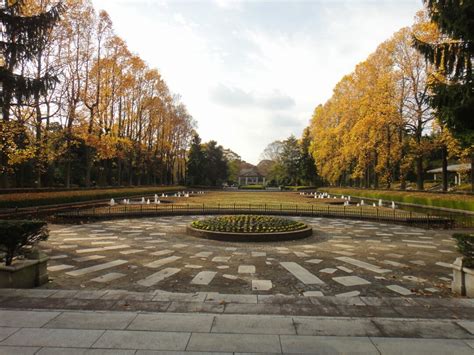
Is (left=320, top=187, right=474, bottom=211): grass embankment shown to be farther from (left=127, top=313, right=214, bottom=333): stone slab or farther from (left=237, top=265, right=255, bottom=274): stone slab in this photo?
(left=127, top=313, right=214, bottom=333): stone slab

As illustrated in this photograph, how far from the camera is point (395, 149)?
29.4 m

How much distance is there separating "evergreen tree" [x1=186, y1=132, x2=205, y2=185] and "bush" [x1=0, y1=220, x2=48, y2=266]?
6177 cm

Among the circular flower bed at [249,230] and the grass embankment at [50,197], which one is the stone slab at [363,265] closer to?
the circular flower bed at [249,230]

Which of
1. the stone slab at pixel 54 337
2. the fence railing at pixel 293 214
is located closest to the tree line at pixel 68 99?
the fence railing at pixel 293 214

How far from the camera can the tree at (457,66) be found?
31.2 ft

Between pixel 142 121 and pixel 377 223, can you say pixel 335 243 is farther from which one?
pixel 142 121

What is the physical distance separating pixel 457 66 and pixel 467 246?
29.5ft

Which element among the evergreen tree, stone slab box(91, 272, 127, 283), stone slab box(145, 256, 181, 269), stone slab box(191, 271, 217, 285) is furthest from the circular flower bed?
the evergreen tree

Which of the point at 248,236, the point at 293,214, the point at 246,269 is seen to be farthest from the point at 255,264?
the point at 293,214

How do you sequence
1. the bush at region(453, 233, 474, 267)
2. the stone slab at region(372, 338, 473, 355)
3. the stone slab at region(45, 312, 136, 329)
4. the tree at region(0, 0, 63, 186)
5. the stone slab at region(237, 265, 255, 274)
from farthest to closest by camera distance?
the tree at region(0, 0, 63, 186) < the stone slab at region(237, 265, 255, 274) < the bush at region(453, 233, 474, 267) < the stone slab at region(45, 312, 136, 329) < the stone slab at region(372, 338, 473, 355)

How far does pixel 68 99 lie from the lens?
24844mm

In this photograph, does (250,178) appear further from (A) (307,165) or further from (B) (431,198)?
(B) (431,198)

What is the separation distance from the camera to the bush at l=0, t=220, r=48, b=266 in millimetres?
5629

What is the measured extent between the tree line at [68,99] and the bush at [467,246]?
51.3 ft
